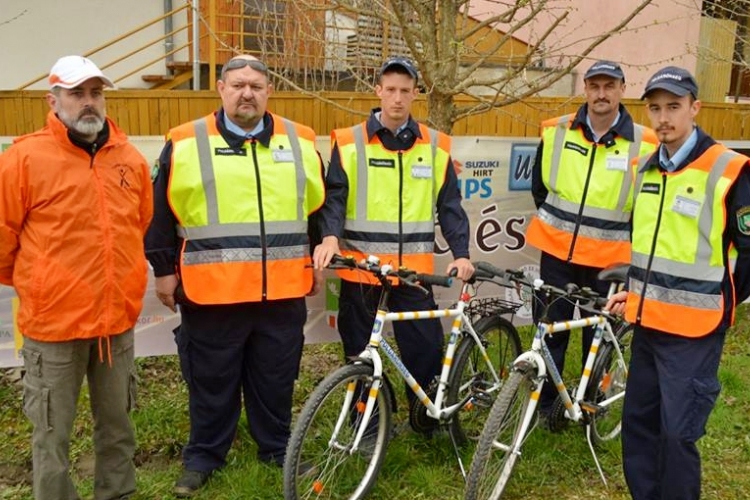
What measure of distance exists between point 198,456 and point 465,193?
2.41 metres

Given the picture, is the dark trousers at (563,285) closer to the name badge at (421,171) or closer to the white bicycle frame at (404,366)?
the white bicycle frame at (404,366)

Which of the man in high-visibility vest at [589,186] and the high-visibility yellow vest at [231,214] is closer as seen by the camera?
the high-visibility yellow vest at [231,214]

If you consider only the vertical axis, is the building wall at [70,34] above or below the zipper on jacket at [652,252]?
above

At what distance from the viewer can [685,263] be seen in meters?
3.04

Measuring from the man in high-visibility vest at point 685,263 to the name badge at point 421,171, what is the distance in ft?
3.68

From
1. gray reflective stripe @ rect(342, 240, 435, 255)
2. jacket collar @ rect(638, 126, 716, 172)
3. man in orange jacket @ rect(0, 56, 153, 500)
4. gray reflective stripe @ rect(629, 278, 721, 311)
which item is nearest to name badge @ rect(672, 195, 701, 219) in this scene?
jacket collar @ rect(638, 126, 716, 172)

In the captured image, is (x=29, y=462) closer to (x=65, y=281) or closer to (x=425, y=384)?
(x=65, y=281)

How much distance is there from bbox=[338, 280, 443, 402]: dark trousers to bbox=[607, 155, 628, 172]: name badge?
4.13 ft

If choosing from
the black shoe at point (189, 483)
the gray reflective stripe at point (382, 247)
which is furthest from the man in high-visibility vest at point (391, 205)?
the black shoe at point (189, 483)

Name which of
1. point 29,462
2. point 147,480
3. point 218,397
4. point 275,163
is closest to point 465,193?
point 275,163

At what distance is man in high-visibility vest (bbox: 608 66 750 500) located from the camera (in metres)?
2.98

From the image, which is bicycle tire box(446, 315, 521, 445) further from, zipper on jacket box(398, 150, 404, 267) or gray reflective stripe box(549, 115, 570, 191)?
gray reflective stripe box(549, 115, 570, 191)

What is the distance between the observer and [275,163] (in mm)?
3494

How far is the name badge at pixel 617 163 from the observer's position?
4.08m
